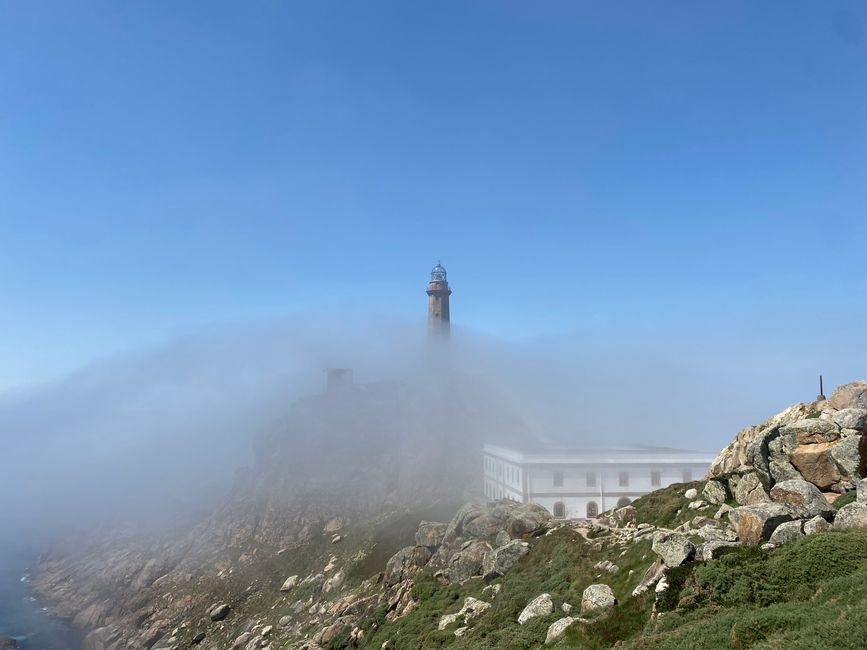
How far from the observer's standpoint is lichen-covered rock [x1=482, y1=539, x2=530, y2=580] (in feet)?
110

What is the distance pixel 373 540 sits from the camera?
69.7 metres

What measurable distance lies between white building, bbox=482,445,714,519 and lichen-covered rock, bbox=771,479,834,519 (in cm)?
4436

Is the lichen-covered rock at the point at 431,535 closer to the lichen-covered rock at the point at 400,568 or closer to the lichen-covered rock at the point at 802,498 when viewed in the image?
the lichen-covered rock at the point at 400,568

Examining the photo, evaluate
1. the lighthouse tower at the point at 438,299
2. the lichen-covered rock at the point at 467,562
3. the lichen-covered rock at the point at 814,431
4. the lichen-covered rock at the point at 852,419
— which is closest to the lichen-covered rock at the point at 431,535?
the lichen-covered rock at the point at 467,562

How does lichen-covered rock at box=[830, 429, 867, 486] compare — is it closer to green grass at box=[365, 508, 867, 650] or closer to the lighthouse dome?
green grass at box=[365, 508, 867, 650]

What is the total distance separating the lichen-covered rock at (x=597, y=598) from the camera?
71.9 ft

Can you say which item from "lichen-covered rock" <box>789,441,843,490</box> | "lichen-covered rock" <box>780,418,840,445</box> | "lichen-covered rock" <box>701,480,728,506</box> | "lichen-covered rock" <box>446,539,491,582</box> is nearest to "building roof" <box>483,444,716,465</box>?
"lichen-covered rock" <box>446,539,491,582</box>

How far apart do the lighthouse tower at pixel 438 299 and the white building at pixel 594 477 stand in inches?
3134

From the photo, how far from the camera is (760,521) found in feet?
68.8

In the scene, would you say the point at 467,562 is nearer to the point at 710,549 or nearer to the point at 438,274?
the point at 710,549

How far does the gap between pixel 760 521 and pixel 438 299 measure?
12525 cm

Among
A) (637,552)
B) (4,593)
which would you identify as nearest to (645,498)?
(637,552)

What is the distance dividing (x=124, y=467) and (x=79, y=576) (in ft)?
365

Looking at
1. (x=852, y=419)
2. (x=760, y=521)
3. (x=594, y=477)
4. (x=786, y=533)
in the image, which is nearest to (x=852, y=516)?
(x=786, y=533)
